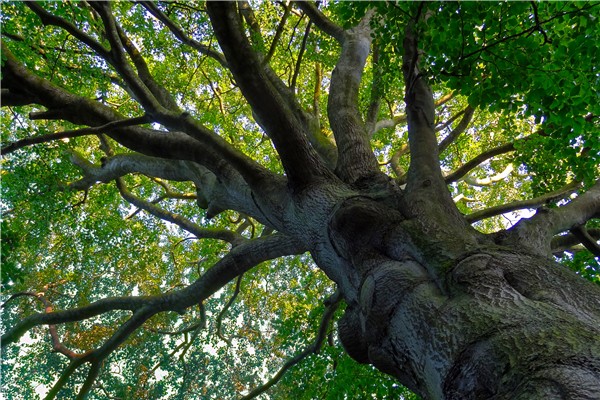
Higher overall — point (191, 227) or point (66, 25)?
point (191, 227)

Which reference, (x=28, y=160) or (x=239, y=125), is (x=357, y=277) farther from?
(x=239, y=125)

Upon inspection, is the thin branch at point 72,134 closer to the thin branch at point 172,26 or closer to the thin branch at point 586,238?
the thin branch at point 172,26

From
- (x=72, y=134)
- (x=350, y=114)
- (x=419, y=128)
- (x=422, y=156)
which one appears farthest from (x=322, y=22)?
(x=72, y=134)

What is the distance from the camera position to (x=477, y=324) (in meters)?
2.10

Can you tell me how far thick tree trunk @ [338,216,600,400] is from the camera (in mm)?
1763

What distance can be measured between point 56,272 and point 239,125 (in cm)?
593

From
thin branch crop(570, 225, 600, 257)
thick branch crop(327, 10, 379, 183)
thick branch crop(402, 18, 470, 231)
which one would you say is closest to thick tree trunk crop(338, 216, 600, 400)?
thick branch crop(402, 18, 470, 231)

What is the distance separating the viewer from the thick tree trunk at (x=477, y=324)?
176cm

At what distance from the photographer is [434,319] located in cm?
230

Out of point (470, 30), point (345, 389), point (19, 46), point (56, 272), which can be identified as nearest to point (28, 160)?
point (19, 46)

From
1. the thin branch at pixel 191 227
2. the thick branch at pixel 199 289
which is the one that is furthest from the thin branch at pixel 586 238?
the thin branch at pixel 191 227

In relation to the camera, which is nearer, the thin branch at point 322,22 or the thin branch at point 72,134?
the thin branch at point 72,134

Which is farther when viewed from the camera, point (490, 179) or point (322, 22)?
point (490, 179)

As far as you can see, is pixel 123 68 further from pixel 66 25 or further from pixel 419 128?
pixel 419 128
